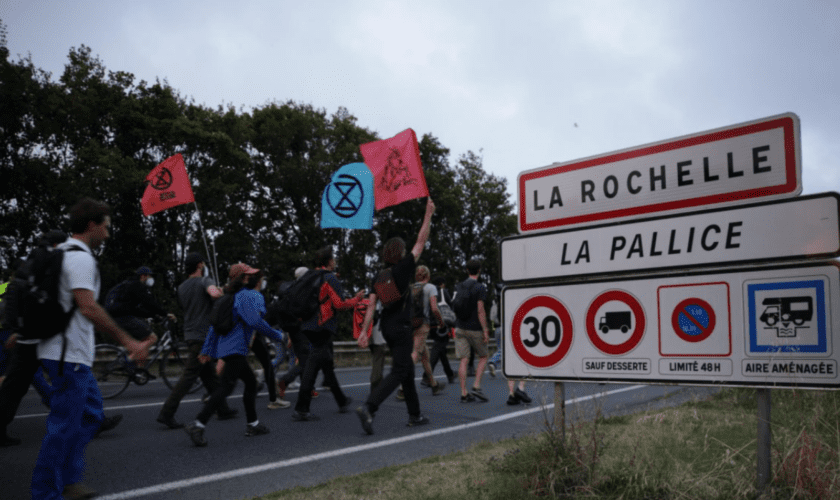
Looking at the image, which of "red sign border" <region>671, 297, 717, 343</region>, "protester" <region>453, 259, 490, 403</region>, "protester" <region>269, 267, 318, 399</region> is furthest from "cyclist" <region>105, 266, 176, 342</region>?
"red sign border" <region>671, 297, 717, 343</region>

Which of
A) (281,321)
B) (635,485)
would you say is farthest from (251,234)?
(635,485)

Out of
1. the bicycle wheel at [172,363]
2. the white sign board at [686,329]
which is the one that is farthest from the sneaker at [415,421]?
the bicycle wheel at [172,363]

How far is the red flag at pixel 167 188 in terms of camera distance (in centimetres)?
1155

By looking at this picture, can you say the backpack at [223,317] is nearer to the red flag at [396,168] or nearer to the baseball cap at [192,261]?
the baseball cap at [192,261]

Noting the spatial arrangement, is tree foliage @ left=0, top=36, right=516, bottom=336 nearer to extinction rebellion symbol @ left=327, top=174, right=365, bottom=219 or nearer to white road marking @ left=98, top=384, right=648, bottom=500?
extinction rebellion symbol @ left=327, top=174, right=365, bottom=219

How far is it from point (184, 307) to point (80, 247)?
14.3ft

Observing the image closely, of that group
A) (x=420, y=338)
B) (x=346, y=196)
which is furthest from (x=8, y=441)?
(x=420, y=338)

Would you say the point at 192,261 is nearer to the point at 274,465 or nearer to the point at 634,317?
the point at 274,465

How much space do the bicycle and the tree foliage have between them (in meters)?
8.76

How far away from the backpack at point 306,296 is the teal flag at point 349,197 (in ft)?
4.96

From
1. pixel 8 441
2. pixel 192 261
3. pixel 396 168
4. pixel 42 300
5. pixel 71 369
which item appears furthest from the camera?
pixel 396 168

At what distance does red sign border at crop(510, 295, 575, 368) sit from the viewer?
3721 millimetres

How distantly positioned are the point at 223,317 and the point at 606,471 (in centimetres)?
418

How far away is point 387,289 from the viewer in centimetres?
656
